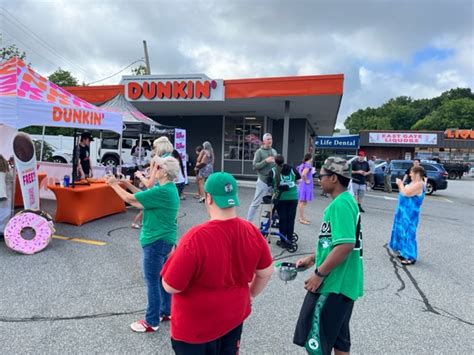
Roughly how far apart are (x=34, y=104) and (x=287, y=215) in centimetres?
464

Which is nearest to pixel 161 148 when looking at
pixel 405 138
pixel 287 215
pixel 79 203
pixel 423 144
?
pixel 287 215

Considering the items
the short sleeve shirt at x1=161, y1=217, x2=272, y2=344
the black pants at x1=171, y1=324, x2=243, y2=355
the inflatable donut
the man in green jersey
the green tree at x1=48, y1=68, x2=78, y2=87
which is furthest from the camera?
the green tree at x1=48, y1=68, x2=78, y2=87

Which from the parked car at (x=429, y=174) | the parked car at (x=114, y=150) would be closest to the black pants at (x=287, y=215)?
the parked car at (x=429, y=174)

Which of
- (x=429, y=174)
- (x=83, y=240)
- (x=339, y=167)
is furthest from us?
(x=429, y=174)

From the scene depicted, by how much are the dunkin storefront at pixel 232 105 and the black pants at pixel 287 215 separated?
20.7 ft

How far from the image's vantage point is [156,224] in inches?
112

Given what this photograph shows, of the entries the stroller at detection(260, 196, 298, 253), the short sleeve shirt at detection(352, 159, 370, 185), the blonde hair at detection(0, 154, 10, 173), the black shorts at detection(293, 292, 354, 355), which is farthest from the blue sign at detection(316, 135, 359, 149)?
the black shorts at detection(293, 292, 354, 355)

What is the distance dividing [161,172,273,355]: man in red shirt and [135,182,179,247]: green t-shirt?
117 cm

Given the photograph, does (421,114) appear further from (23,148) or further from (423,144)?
(23,148)

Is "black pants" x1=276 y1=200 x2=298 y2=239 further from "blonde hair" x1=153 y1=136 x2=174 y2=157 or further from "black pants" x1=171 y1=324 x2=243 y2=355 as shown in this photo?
"black pants" x1=171 y1=324 x2=243 y2=355

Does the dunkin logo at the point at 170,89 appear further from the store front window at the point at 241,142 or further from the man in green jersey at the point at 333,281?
the man in green jersey at the point at 333,281

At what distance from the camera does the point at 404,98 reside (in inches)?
4801

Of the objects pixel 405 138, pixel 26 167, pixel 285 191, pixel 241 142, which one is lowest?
pixel 285 191

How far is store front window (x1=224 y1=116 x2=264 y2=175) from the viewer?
56.9 feet
